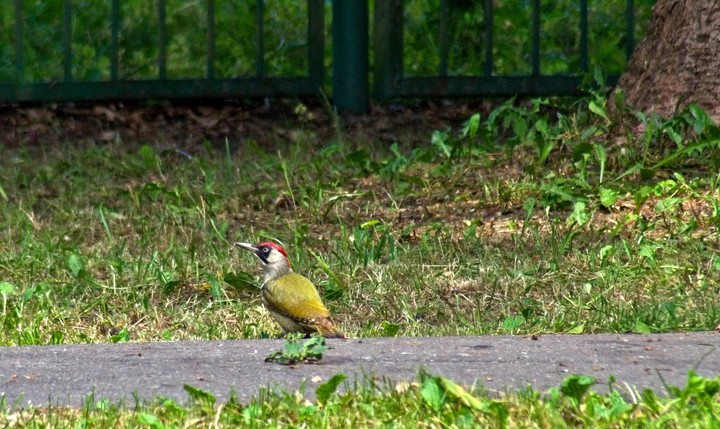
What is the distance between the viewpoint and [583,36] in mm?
10633

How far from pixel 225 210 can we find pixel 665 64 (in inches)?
103

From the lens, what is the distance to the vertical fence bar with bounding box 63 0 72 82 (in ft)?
33.7

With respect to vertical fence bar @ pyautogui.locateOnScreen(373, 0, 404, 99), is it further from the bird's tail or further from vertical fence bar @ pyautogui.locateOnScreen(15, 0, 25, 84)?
the bird's tail

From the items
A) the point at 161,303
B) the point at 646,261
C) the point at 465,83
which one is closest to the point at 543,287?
the point at 646,261

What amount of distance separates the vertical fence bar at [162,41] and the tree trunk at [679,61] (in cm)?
382

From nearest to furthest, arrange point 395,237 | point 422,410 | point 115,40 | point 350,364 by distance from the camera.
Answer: point 422,410 < point 350,364 < point 395,237 < point 115,40

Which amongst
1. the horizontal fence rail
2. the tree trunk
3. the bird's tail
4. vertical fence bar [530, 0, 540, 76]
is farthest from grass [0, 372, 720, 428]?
vertical fence bar [530, 0, 540, 76]

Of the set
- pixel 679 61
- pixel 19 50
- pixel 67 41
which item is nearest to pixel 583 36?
pixel 679 61

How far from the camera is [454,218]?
24.3ft

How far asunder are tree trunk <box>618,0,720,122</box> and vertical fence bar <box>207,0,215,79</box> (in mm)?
3618

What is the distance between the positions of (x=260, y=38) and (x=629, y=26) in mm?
2790

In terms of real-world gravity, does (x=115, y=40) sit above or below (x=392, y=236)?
above

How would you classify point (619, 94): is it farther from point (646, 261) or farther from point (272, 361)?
point (272, 361)

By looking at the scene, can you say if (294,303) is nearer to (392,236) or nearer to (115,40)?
(392,236)
